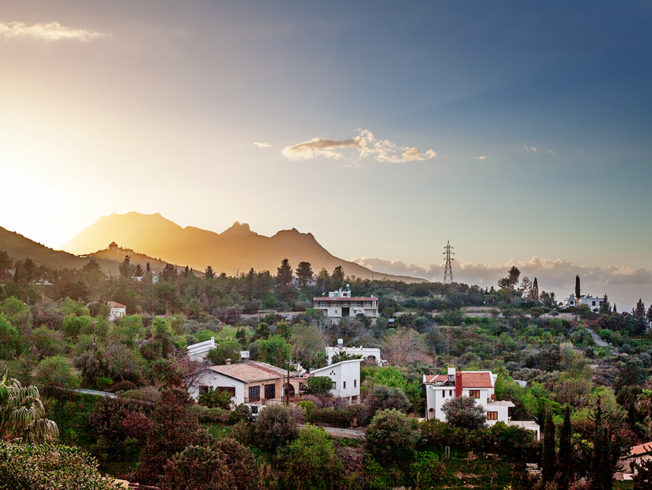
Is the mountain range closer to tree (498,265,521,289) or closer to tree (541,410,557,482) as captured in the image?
tree (498,265,521,289)

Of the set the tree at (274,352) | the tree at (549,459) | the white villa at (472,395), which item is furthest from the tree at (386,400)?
the tree at (274,352)

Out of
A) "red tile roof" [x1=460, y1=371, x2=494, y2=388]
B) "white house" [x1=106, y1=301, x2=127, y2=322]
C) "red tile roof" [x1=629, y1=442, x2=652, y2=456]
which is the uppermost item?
"white house" [x1=106, y1=301, x2=127, y2=322]

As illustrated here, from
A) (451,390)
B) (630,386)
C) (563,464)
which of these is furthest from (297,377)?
(630,386)

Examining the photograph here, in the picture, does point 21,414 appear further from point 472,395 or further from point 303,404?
point 472,395

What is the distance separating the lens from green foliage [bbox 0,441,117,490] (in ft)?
41.2

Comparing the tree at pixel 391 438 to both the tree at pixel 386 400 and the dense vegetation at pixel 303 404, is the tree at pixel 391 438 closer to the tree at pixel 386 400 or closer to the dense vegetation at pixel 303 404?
the dense vegetation at pixel 303 404

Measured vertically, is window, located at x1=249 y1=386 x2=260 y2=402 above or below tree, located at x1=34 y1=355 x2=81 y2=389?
below

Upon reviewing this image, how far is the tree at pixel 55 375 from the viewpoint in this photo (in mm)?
27797

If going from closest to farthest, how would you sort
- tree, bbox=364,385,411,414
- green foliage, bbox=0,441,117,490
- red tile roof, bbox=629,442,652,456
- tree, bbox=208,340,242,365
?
1. green foliage, bbox=0,441,117,490
2. red tile roof, bbox=629,442,652,456
3. tree, bbox=364,385,411,414
4. tree, bbox=208,340,242,365

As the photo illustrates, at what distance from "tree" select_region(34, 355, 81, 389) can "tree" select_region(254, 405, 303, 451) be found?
8309 mm

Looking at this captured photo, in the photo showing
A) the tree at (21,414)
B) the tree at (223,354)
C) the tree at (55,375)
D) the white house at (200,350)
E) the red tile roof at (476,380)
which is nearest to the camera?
the tree at (21,414)

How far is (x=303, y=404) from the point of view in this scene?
2938 cm

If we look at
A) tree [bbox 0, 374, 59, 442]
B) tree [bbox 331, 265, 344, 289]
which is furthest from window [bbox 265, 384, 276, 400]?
tree [bbox 331, 265, 344, 289]

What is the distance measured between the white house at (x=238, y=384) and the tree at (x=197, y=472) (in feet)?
34.4
